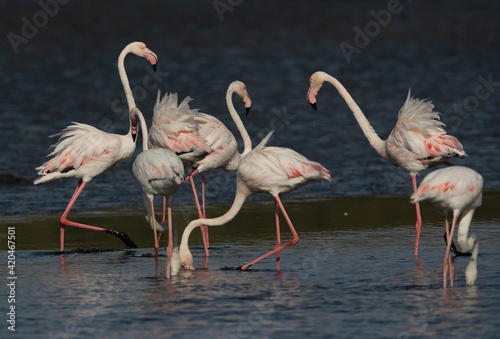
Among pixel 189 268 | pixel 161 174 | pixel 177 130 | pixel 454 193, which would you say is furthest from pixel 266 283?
pixel 177 130

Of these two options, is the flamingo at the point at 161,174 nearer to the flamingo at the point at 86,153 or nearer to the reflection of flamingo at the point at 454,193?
the flamingo at the point at 86,153

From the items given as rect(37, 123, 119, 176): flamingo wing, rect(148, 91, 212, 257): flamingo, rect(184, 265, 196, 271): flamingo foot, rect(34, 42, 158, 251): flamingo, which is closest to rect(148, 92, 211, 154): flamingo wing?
rect(148, 91, 212, 257): flamingo

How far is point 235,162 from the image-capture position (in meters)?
9.16

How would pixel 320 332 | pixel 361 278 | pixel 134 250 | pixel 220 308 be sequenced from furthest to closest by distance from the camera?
1. pixel 134 250
2. pixel 361 278
3. pixel 220 308
4. pixel 320 332

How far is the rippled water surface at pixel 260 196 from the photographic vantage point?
19.3ft

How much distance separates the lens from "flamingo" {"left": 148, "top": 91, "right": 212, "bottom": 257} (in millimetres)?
8398

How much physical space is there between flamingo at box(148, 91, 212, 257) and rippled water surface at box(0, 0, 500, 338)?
932 mm

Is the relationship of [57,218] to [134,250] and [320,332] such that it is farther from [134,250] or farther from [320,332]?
[320,332]

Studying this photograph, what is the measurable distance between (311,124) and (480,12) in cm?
1761

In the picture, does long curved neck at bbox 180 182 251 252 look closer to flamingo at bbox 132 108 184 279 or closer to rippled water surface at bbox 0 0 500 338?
flamingo at bbox 132 108 184 279

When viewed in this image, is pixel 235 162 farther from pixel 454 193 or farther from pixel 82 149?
pixel 454 193

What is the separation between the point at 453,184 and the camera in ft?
20.9

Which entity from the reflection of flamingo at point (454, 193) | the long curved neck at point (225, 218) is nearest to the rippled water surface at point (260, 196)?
the reflection of flamingo at point (454, 193)

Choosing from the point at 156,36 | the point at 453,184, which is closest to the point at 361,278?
the point at 453,184
